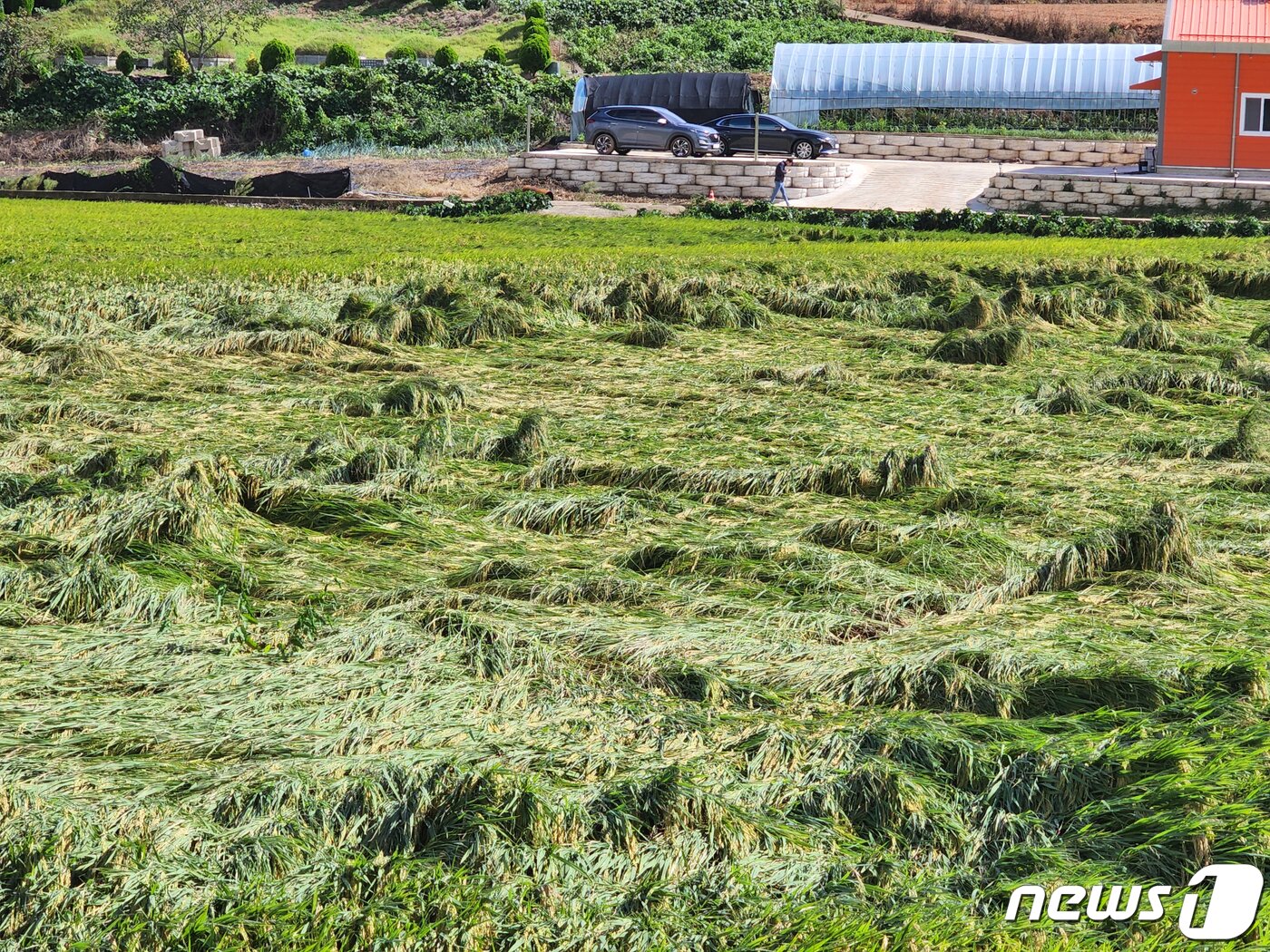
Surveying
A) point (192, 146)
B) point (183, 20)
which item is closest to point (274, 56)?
point (183, 20)

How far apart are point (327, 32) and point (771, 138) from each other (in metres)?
33.5

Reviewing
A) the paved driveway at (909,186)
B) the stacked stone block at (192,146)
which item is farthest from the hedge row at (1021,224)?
the stacked stone block at (192,146)

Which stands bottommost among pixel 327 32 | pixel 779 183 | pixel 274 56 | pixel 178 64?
pixel 779 183

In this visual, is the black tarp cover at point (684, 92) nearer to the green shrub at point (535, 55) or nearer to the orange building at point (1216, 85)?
the green shrub at point (535, 55)

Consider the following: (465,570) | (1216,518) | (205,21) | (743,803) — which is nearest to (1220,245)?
(1216,518)

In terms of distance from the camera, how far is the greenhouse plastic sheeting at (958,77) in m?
42.5

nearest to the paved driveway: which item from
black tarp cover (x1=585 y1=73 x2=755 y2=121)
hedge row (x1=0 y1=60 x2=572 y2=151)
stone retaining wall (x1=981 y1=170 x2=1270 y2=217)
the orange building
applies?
stone retaining wall (x1=981 y1=170 x2=1270 y2=217)

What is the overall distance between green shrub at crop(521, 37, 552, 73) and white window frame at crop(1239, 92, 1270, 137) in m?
29.9

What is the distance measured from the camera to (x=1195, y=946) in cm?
353

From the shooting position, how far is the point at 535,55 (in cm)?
5353

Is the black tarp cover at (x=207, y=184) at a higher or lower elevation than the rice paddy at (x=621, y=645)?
higher

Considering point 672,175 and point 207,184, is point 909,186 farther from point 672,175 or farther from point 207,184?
point 207,184

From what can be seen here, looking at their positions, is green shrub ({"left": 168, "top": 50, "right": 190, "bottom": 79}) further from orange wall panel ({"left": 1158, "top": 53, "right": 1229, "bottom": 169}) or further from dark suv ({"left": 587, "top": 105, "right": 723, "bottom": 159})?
orange wall panel ({"left": 1158, "top": 53, "right": 1229, "bottom": 169})

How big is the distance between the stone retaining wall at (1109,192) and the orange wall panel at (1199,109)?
1.32 m
